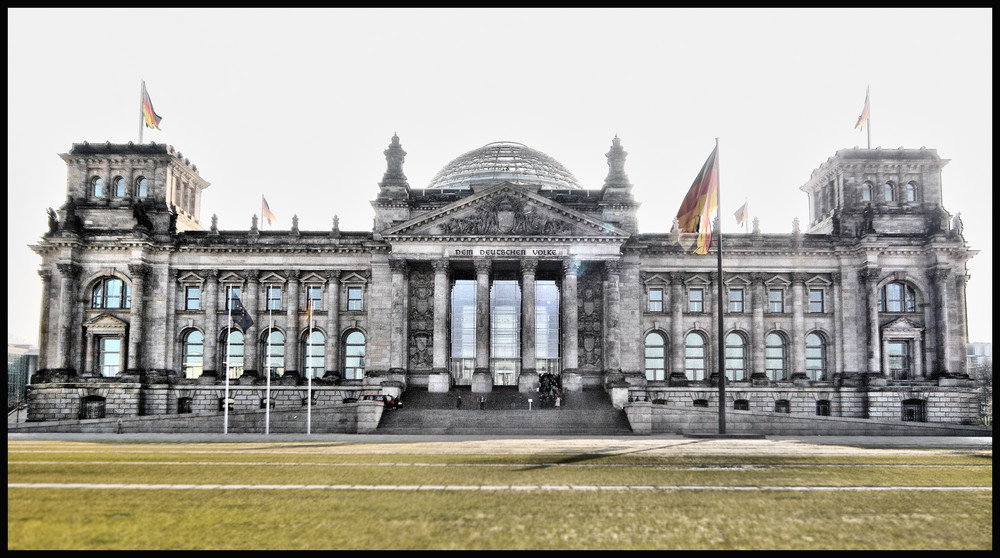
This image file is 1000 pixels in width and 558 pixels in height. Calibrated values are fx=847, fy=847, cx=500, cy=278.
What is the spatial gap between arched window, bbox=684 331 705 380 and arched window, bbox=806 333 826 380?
321 inches

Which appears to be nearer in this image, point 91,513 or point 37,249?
point 91,513

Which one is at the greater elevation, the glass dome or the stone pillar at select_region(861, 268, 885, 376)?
the glass dome

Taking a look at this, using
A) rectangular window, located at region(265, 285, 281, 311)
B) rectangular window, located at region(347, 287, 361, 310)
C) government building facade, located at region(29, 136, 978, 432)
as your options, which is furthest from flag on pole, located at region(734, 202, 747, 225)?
rectangular window, located at region(265, 285, 281, 311)

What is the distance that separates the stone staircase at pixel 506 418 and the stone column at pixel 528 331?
83.4 inches

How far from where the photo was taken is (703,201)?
4178 cm

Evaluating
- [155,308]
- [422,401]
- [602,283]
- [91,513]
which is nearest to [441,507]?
[91,513]

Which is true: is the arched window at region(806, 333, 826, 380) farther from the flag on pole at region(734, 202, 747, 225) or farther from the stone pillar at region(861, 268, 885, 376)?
Answer: the flag on pole at region(734, 202, 747, 225)

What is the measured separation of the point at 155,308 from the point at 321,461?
45039mm

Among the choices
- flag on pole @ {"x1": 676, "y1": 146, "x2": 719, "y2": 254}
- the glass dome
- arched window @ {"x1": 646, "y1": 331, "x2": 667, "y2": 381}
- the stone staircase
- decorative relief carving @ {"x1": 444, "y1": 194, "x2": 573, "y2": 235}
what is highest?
the glass dome

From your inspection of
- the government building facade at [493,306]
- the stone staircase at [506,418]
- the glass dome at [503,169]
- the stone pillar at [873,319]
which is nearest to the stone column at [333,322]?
the government building facade at [493,306]

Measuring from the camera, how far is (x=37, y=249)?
211ft

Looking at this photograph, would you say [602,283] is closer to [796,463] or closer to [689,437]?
[689,437]

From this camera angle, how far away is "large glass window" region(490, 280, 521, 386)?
64875 mm

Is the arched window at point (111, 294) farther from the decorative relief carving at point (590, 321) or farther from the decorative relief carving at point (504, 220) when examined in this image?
the decorative relief carving at point (590, 321)
